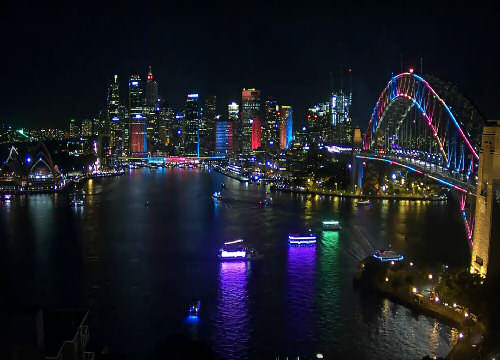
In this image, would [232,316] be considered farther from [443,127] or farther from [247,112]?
[247,112]

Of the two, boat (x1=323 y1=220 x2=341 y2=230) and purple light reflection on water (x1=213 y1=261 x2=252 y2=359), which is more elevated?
boat (x1=323 y1=220 x2=341 y2=230)

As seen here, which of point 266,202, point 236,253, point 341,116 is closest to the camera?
point 236,253

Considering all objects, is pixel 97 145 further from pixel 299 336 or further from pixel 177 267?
pixel 299 336

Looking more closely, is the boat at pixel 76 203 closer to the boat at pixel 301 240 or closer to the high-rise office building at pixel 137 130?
the boat at pixel 301 240

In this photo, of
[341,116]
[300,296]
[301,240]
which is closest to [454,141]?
[301,240]

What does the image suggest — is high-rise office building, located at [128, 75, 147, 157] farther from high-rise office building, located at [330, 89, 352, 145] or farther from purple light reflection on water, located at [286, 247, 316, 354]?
purple light reflection on water, located at [286, 247, 316, 354]

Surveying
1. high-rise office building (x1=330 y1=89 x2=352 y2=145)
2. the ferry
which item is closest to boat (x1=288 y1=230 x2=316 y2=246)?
the ferry

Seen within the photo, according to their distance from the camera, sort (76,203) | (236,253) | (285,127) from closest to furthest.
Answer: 1. (236,253)
2. (76,203)
3. (285,127)

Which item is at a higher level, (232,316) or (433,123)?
(433,123)
